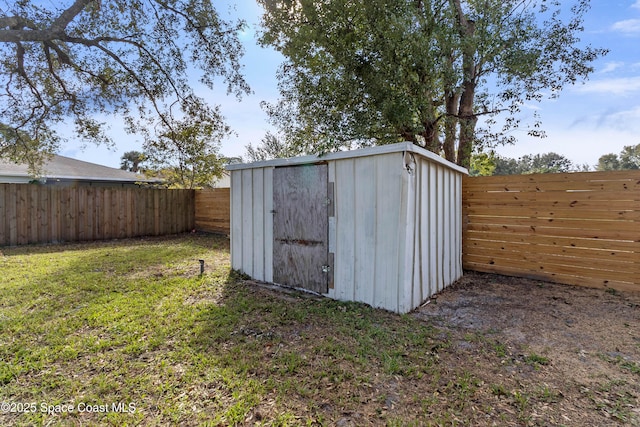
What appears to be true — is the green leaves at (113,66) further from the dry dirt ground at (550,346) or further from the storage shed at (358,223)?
the dry dirt ground at (550,346)

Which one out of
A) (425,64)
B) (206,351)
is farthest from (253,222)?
(425,64)

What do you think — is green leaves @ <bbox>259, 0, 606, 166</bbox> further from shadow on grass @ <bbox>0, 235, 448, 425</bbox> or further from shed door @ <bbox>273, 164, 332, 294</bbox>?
shadow on grass @ <bbox>0, 235, 448, 425</bbox>

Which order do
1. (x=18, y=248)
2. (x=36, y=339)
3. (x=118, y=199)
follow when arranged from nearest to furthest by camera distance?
(x=36, y=339) → (x=18, y=248) → (x=118, y=199)

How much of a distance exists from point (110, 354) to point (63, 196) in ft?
25.0

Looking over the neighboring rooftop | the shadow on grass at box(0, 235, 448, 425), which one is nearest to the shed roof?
the shadow on grass at box(0, 235, 448, 425)

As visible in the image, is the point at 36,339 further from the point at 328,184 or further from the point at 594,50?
the point at 594,50

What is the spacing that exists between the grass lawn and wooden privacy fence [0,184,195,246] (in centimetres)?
497

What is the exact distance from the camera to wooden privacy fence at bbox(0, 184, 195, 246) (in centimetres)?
718

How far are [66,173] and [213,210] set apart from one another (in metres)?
6.57

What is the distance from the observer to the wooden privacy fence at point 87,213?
718 cm

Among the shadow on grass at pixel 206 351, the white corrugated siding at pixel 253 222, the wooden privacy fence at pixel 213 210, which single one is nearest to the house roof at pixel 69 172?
the wooden privacy fence at pixel 213 210

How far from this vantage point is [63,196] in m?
7.74

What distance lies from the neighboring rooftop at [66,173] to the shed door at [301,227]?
9152mm

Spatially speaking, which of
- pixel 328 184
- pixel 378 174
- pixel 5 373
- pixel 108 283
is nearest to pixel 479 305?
pixel 378 174
